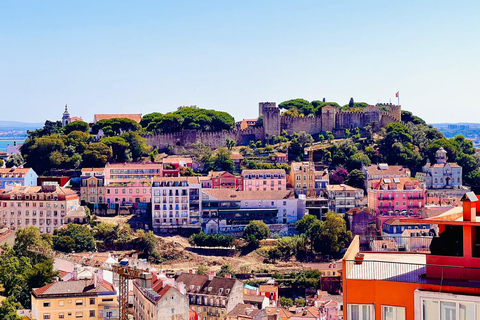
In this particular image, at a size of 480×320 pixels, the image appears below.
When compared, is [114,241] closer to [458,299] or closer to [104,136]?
[104,136]

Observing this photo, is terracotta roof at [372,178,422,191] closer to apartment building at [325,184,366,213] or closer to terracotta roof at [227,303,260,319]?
apartment building at [325,184,366,213]

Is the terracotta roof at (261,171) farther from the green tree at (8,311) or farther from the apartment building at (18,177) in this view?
the green tree at (8,311)

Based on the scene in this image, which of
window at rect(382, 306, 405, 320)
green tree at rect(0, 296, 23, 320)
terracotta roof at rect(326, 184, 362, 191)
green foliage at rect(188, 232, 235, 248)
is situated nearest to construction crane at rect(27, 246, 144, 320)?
green tree at rect(0, 296, 23, 320)

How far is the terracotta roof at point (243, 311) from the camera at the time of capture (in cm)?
3719

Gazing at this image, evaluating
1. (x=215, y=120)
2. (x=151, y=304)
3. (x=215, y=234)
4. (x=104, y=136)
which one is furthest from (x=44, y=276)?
(x=215, y=120)

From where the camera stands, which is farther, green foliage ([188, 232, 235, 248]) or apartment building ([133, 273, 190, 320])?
green foliage ([188, 232, 235, 248])

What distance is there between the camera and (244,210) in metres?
55.9

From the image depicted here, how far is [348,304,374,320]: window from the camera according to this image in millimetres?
6668

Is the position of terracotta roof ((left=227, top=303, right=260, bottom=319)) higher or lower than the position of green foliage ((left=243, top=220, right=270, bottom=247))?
lower

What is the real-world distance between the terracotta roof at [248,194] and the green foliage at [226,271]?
715 cm

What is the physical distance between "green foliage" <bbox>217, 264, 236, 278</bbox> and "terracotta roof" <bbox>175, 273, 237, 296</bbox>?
18.1 feet

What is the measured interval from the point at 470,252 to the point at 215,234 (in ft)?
157

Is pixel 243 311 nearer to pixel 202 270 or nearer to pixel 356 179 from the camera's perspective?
pixel 202 270

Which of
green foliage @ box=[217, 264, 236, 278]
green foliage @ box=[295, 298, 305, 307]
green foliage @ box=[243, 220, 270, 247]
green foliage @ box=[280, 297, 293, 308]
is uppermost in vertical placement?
green foliage @ box=[243, 220, 270, 247]
